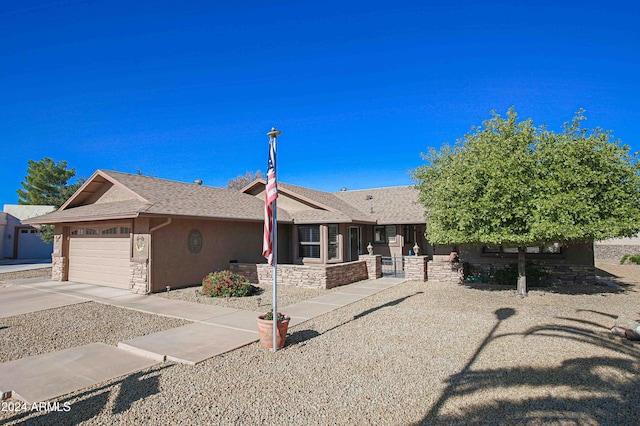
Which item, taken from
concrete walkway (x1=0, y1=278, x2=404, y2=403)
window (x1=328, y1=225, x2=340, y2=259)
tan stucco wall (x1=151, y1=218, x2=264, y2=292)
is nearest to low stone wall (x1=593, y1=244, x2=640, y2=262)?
window (x1=328, y1=225, x2=340, y2=259)

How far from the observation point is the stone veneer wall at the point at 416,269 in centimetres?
1548

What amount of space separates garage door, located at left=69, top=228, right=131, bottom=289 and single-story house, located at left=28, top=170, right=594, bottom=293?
0.13ft

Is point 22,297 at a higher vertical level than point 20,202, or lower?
lower

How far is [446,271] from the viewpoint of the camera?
49.7 feet

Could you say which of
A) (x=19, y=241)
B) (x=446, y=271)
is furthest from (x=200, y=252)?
(x=19, y=241)

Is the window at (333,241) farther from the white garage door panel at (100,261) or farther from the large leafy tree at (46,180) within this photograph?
the large leafy tree at (46,180)

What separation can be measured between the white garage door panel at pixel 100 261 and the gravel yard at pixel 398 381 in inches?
270

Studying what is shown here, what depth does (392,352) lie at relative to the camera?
6.47 metres

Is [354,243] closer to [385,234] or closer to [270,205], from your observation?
[385,234]

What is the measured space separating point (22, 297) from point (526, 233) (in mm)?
15801

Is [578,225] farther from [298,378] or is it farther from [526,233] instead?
[298,378]

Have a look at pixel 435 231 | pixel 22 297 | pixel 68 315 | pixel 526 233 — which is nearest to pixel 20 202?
pixel 22 297

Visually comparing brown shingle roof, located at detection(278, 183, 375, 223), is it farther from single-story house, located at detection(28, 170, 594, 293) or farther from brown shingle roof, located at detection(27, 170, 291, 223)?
brown shingle roof, located at detection(27, 170, 291, 223)

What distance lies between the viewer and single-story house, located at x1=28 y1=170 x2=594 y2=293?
511 inches
